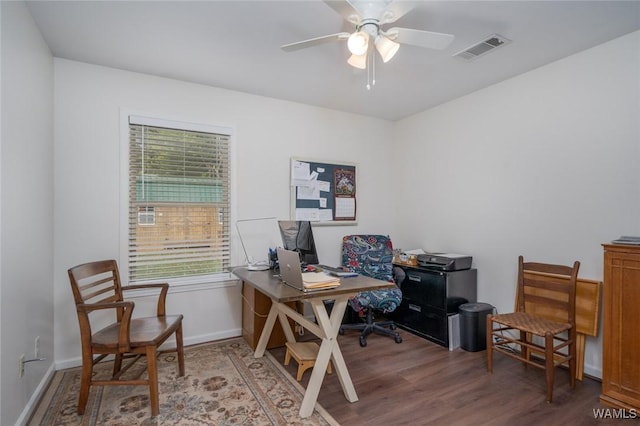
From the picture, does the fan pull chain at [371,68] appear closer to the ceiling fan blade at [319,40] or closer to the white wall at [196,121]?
the ceiling fan blade at [319,40]

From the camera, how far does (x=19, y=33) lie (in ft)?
6.28

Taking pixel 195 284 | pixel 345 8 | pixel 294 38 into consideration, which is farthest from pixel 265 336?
pixel 345 8

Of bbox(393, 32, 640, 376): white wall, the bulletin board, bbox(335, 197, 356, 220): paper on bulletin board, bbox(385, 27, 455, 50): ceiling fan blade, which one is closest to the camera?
bbox(385, 27, 455, 50): ceiling fan blade

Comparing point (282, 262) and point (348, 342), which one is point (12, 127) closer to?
point (282, 262)

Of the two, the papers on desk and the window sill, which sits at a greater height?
the papers on desk

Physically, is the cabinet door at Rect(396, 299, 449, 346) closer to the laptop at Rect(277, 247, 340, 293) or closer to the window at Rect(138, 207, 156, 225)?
the laptop at Rect(277, 247, 340, 293)

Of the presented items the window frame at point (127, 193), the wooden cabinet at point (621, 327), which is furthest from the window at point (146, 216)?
the wooden cabinet at point (621, 327)

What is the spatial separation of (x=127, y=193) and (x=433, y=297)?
9.69 ft

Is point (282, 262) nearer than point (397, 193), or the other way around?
point (282, 262)

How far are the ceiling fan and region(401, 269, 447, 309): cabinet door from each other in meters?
2.04

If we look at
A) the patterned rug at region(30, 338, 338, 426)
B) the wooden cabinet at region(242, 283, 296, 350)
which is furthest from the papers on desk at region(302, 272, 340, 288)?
the wooden cabinet at region(242, 283, 296, 350)

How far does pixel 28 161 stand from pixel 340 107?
289cm

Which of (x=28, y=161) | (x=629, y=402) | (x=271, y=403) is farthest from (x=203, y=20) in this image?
(x=629, y=402)

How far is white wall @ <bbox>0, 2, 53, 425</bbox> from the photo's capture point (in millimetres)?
1729
